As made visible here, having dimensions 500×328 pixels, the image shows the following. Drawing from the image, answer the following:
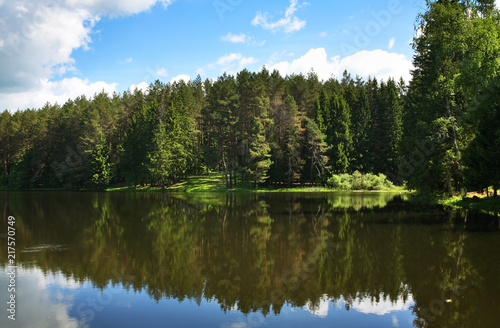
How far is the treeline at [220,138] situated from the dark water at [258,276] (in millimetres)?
40977

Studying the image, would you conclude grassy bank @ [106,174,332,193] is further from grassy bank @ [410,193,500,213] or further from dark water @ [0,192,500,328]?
dark water @ [0,192,500,328]

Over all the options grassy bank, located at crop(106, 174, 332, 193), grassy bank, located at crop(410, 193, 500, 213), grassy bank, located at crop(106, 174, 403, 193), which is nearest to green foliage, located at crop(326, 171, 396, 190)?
grassy bank, located at crop(106, 174, 403, 193)

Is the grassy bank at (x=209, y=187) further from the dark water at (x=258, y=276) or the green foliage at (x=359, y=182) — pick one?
the dark water at (x=258, y=276)

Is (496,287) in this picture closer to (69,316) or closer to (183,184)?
(69,316)

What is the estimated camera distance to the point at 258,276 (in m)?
11.1

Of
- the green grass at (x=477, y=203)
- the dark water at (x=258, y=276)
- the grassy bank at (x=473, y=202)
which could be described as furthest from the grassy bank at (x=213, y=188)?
the dark water at (x=258, y=276)

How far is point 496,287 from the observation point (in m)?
9.66

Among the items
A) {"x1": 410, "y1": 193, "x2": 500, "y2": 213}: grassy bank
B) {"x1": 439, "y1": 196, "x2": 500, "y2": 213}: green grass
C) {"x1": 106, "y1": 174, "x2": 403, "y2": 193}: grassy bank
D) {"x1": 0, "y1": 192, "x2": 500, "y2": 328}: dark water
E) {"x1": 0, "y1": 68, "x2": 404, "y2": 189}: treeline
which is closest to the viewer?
{"x1": 0, "y1": 192, "x2": 500, "y2": 328}: dark water

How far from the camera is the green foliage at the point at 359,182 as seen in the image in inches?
2253

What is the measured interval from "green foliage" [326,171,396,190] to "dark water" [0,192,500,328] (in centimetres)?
3741

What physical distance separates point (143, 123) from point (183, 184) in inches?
586

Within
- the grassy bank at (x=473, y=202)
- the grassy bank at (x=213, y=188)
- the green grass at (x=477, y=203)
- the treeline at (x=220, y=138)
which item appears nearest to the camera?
the green grass at (x=477, y=203)

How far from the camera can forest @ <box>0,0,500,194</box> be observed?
26.3 metres

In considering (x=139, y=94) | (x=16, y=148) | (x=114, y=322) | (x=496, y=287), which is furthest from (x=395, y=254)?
(x=16, y=148)
